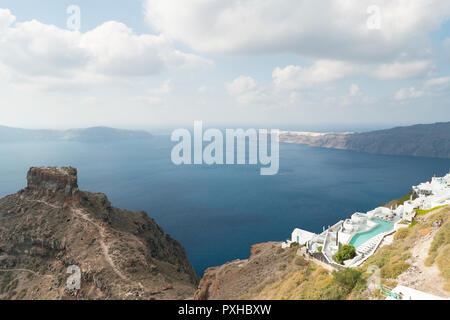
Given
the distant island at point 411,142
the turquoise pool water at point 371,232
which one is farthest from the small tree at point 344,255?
the distant island at point 411,142

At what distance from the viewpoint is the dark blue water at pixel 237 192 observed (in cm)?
5466

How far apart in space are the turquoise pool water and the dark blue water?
25437mm

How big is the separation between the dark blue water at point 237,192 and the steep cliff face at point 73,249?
Result: 17583mm

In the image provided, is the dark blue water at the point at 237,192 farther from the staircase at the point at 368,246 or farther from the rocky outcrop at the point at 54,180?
the staircase at the point at 368,246

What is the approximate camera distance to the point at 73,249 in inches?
1011

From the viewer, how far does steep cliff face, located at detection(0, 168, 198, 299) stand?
22047 mm

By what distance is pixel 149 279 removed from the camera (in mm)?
22562

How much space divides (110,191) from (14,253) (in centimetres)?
6147

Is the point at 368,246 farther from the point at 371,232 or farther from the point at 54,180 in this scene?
the point at 54,180

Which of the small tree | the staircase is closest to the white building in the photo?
the staircase

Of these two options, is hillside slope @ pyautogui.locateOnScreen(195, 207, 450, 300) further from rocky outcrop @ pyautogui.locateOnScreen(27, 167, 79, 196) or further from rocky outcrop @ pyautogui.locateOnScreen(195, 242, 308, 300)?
rocky outcrop @ pyautogui.locateOnScreen(27, 167, 79, 196)

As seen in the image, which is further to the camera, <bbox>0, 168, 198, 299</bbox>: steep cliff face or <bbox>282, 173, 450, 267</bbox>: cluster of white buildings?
<bbox>0, 168, 198, 299</bbox>: steep cliff face
